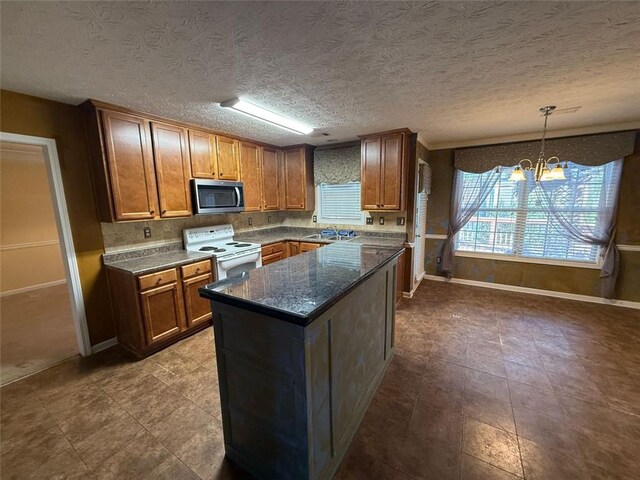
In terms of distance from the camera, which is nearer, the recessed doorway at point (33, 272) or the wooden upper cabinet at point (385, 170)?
the recessed doorway at point (33, 272)

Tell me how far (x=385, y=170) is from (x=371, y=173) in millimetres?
203

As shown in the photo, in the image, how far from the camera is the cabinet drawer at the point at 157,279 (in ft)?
8.12

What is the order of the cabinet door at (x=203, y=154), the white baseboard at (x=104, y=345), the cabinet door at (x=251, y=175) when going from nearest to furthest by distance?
the white baseboard at (x=104, y=345) → the cabinet door at (x=203, y=154) → the cabinet door at (x=251, y=175)

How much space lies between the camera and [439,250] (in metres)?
4.66

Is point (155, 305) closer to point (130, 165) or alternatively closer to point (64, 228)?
point (64, 228)

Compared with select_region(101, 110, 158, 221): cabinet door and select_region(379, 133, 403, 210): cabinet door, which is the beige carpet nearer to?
select_region(101, 110, 158, 221): cabinet door

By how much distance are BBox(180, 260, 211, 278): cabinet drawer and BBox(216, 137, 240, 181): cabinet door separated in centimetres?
121

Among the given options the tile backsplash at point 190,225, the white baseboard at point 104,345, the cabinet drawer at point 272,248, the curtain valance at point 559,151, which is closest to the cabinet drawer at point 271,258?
the cabinet drawer at point 272,248

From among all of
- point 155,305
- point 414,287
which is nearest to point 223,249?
point 155,305

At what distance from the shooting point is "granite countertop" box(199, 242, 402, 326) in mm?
1210

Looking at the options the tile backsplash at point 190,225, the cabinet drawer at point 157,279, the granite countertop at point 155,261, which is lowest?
the cabinet drawer at point 157,279

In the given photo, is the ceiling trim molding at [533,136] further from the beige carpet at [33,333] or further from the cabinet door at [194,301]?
the beige carpet at [33,333]

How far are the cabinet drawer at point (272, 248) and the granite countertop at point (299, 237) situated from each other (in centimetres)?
6

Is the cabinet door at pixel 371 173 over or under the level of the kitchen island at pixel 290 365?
over
